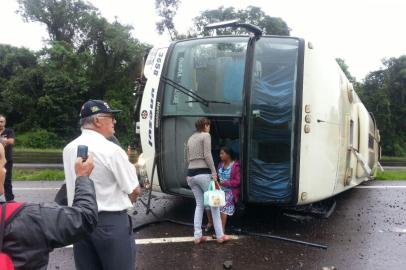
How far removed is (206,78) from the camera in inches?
241

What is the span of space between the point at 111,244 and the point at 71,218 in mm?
1176

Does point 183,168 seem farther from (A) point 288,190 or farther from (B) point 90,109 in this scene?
(B) point 90,109

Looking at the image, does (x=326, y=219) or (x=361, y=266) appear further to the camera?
(x=326, y=219)

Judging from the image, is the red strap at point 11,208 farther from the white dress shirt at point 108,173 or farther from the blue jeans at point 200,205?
the blue jeans at point 200,205

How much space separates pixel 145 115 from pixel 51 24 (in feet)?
106

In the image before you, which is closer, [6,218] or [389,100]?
[6,218]

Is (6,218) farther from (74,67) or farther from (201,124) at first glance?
(74,67)

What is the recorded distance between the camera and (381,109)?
33781mm

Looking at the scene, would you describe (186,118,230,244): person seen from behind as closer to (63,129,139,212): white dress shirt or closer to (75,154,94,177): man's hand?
(63,129,139,212): white dress shirt

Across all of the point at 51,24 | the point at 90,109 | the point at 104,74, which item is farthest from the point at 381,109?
the point at 90,109

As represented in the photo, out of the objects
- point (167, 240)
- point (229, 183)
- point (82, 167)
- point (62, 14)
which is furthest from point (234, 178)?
point (62, 14)

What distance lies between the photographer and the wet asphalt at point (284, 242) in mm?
4734

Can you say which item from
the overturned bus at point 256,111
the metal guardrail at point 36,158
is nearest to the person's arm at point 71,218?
the overturned bus at point 256,111

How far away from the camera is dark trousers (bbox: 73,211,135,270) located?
304 cm
